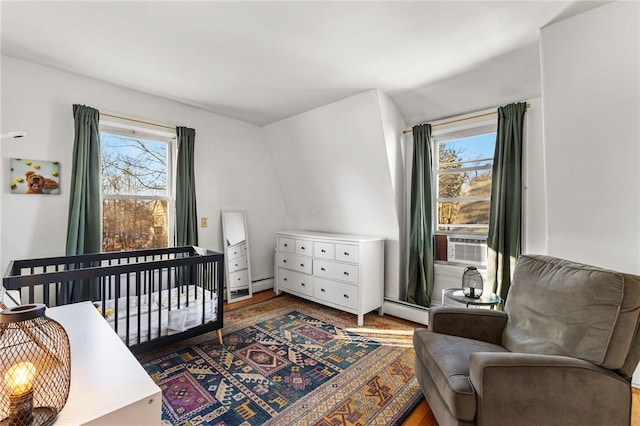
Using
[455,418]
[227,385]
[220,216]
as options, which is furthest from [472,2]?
[220,216]

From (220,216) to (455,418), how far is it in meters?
3.23

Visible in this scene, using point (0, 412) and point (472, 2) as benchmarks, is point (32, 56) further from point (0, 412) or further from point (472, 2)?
point (472, 2)

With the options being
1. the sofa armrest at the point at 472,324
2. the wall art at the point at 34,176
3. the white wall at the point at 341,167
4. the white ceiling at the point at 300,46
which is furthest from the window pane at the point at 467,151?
the wall art at the point at 34,176

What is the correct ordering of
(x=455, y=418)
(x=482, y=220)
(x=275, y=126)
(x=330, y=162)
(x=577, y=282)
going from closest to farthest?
(x=455, y=418) < (x=577, y=282) < (x=482, y=220) < (x=330, y=162) < (x=275, y=126)

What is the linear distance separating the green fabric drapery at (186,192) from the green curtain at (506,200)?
313cm

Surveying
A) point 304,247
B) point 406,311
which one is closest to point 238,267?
point 304,247

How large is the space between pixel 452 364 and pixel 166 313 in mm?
2095

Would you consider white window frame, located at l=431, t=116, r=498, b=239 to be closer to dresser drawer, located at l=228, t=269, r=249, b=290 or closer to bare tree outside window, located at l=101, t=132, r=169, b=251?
dresser drawer, located at l=228, t=269, r=249, b=290

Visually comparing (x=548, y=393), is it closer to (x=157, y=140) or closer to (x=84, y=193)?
(x=84, y=193)

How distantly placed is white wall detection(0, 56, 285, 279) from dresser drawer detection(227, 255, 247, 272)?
302 mm

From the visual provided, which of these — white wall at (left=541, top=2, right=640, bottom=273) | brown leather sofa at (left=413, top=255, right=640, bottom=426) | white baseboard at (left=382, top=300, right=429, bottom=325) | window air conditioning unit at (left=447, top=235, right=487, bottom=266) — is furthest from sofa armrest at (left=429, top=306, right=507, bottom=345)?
window air conditioning unit at (left=447, top=235, right=487, bottom=266)

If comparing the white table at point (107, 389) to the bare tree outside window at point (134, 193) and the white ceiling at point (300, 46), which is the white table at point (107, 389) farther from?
the bare tree outside window at point (134, 193)

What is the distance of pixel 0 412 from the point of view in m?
0.73

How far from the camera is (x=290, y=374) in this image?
2.14m
